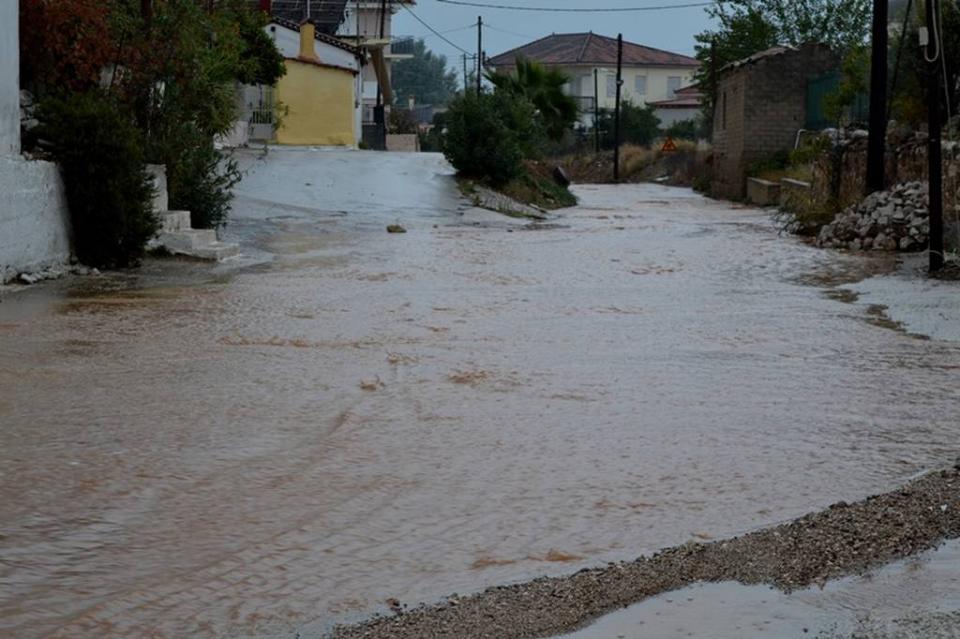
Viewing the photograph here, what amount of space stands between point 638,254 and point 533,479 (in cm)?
1282

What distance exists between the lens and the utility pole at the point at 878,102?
19.7m

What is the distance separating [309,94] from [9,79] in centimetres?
2949

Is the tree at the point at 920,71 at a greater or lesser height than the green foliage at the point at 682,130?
lesser

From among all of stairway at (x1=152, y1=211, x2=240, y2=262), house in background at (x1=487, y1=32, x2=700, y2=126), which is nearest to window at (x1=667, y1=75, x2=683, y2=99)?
house in background at (x1=487, y1=32, x2=700, y2=126)

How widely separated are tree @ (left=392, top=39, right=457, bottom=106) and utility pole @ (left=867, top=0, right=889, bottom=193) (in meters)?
121

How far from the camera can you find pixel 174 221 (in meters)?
16.1

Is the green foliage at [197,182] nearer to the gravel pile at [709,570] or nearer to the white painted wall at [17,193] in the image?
the white painted wall at [17,193]

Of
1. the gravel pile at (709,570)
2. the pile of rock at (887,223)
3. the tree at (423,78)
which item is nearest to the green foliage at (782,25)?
the pile of rock at (887,223)

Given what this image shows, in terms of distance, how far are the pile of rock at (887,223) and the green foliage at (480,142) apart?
10210mm

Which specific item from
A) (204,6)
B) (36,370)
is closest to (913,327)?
(36,370)

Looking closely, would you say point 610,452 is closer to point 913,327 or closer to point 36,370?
point 36,370

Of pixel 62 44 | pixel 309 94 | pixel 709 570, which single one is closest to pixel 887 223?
pixel 62 44

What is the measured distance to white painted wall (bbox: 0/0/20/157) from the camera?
512 inches

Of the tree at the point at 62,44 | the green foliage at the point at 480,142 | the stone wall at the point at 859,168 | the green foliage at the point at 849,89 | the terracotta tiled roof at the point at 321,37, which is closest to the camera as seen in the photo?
the tree at the point at 62,44
